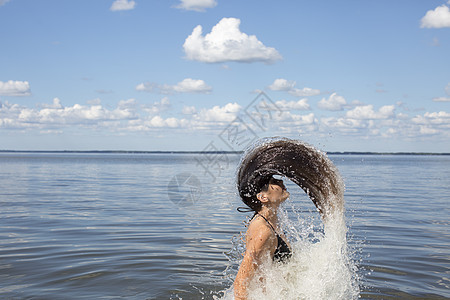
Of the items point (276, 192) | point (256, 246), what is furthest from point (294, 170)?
point (256, 246)

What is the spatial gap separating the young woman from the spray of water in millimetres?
83

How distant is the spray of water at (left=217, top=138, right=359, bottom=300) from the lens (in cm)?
427

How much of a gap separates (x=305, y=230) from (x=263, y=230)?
1.48 meters

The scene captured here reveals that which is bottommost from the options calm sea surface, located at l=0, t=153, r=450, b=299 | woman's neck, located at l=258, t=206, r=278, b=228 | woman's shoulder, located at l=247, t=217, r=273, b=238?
calm sea surface, located at l=0, t=153, r=450, b=299

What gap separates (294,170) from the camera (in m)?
4.27

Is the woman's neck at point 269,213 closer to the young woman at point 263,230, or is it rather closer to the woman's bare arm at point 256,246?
the young woman at point 263,230

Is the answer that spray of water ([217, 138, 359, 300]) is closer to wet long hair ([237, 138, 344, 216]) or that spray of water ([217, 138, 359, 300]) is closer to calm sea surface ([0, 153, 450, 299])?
wet long hair ([237, 138, 344, 216])

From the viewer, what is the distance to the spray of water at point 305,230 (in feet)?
14.0

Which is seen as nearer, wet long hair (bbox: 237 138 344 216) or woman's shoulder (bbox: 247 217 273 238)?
wet long hair (bbox: 237 138 344 216)

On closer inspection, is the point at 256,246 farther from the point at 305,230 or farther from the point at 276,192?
the point at 305,230

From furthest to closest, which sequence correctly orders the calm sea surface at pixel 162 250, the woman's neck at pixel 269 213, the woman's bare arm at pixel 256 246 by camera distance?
the calm sea surface at pixel 162 250 < the woman's neck at pixel 269 213 < the woman's bare arm at pixel 256 246

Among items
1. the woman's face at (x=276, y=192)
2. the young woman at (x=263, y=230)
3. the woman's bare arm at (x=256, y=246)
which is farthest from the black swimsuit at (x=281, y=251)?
the woman's face at (x=276, y=192)

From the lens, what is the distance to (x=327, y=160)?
4.29m

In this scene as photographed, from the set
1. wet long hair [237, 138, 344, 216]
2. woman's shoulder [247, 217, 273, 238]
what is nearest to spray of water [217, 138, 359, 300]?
wet long hair [237, 138, 344, 216]
